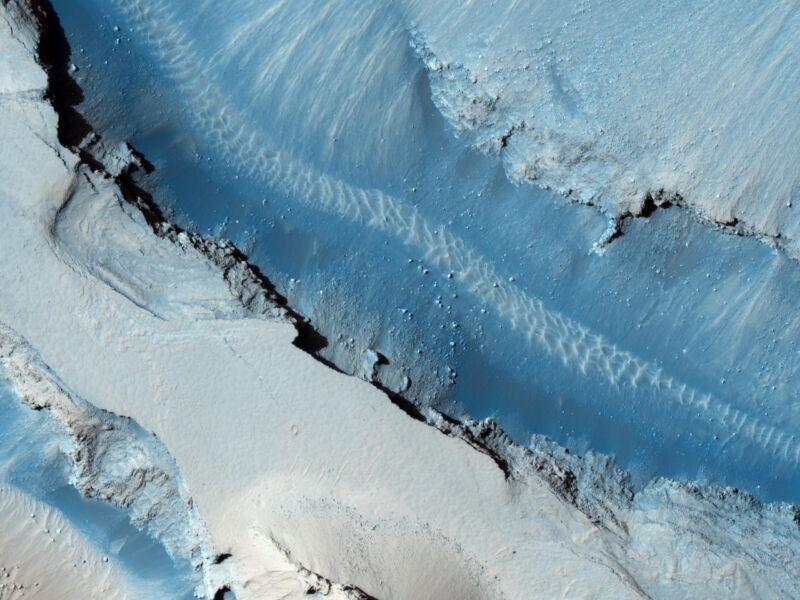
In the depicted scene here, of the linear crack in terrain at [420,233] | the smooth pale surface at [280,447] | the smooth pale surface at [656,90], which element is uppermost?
the smooth pale surface at [656,90]

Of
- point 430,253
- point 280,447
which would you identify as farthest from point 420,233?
point 280,447

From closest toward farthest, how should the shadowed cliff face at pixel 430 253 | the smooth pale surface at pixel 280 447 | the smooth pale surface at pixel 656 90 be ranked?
the smooth pale surface at pixel 280 447 < the smooth pale surface at pixel 656 90 < the shadowed cliff face at pixel 430 253

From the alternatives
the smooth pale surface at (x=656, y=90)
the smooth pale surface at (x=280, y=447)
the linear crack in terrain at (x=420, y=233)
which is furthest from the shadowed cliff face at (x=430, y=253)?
the smooth pale surface at (x=280, y=447)

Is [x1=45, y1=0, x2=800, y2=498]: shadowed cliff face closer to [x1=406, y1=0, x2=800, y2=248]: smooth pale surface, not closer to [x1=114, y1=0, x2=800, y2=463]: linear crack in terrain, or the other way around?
[x1=114, y1=0, x2=800, y2=463]: linear crack in terrain

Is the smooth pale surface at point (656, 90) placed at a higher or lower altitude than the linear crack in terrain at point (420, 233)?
higher

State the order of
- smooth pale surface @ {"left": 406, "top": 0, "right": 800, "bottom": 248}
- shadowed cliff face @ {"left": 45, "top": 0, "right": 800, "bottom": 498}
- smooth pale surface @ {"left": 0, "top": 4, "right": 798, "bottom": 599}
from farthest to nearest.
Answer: shadowed cliff face @ {"left": 45, "top": 0, "right": 800, "bottom": 498}
smooth pale surface @ {"left": 406, "top": 0, "right": 800, "bottom": 248}
smooth pale surface @ {"left": 0, "top": 4, "right": 798, "bottom": 599}

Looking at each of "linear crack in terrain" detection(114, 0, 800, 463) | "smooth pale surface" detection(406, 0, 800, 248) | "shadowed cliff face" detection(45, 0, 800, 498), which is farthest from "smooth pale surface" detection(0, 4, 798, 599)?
"smooth pale surface" detection(406, 0, 800, 248)

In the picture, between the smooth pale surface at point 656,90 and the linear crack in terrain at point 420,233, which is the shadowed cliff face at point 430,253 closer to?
the linear crack in terrain at point 420,233

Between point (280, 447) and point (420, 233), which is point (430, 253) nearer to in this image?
point (420, 233)

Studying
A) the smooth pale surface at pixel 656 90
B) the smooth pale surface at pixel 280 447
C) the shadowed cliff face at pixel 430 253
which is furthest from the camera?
the shadowed cliff face at pixel 430 253
